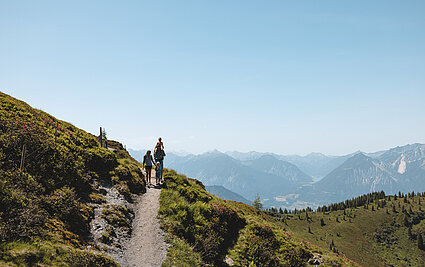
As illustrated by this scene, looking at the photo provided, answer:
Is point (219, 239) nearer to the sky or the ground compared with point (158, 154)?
nearer to the ground

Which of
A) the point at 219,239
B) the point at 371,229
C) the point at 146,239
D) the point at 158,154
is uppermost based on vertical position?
the point at 158,154

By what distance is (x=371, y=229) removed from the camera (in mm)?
145750

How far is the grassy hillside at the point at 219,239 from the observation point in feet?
47.6

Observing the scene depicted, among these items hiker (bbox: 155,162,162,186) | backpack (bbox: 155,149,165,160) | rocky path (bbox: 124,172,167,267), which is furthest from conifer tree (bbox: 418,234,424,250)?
rocky path (bbox: 124,172,167,267)

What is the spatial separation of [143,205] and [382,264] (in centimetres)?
13418

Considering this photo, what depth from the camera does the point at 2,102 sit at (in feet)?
56.7

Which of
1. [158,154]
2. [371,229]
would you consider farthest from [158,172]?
[371,229]

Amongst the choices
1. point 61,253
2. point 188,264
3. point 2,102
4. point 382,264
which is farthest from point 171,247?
point 382,264

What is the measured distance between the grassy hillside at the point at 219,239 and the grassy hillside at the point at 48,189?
4278 millimetres

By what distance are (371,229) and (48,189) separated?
610 ft

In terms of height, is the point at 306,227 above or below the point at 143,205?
below

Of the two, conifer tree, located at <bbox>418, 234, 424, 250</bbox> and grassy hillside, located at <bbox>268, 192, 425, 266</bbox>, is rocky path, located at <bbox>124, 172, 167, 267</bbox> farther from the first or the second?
conifer tree, located at <bbox>418, 234, 424, 250</bbox>

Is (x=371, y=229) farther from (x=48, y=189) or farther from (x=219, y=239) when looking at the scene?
(x=48, y=189)

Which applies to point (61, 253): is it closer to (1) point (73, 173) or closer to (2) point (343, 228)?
(1) point (73, 173)
